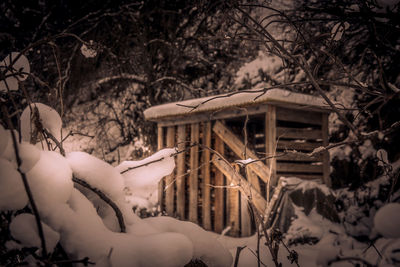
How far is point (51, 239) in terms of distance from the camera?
93cm

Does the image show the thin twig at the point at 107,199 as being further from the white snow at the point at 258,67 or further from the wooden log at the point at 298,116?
the white snow at the point at 258,67

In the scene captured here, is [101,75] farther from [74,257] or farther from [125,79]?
[74,257]

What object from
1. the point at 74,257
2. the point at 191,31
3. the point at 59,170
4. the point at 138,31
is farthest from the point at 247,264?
the point at 191,31

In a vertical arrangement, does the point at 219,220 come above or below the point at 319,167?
below

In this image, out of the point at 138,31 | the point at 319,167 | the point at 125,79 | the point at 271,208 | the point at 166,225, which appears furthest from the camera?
the point at 125,79

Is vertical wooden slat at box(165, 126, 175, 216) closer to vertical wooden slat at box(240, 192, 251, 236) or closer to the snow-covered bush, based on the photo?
vertical wooden slat at box(240, 192, 251, 236)

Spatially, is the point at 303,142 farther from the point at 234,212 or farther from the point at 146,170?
the point at 146,170

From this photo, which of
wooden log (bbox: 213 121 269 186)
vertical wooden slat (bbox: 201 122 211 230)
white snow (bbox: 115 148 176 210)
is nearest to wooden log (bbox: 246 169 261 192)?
wooden log (bbox: 213 121 269 186)

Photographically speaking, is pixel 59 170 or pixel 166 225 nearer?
pixel 59 170

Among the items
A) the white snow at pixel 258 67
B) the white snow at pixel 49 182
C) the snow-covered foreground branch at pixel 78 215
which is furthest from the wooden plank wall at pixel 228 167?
the white snow at pixel 49 182

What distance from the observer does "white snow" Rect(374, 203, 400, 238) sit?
77 cm

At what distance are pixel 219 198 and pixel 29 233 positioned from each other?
4563 millimetres

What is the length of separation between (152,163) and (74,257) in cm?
55

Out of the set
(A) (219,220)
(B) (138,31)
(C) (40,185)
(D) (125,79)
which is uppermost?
(B) (138,31)
